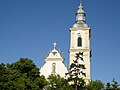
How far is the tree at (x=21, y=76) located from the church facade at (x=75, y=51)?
20104 mm

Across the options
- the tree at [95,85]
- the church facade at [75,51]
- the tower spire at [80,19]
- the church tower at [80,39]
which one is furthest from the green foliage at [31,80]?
the tower spire at [80,19]

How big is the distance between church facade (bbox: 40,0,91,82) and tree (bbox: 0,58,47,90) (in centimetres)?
2010

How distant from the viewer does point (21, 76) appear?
176 ft

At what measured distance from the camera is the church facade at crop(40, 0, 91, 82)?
→ 7700 cm

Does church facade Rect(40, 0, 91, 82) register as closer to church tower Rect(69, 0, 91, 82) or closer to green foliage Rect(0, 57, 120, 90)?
church tower Rect(69, 0, 91, 82)

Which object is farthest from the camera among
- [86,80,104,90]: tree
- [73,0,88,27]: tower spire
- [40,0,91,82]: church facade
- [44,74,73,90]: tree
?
[73,0,88,27]: tower spire

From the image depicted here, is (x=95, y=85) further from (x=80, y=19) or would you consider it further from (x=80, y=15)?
(x=80, y=15)

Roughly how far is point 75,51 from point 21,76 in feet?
86.8

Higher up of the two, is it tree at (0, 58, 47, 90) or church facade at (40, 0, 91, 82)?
church facade at (40, 0, 91, 82)

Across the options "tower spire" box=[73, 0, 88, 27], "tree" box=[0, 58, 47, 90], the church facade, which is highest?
"tower spire" box=[73, 0, 88, 27]

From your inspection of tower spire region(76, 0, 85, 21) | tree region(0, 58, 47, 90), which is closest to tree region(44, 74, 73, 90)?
tree region(0, 58, 47, 90)

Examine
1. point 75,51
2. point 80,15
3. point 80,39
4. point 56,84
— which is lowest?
point 56,84

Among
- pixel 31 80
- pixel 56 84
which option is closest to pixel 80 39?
pixel 56 84

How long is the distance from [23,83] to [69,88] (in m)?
10.6
